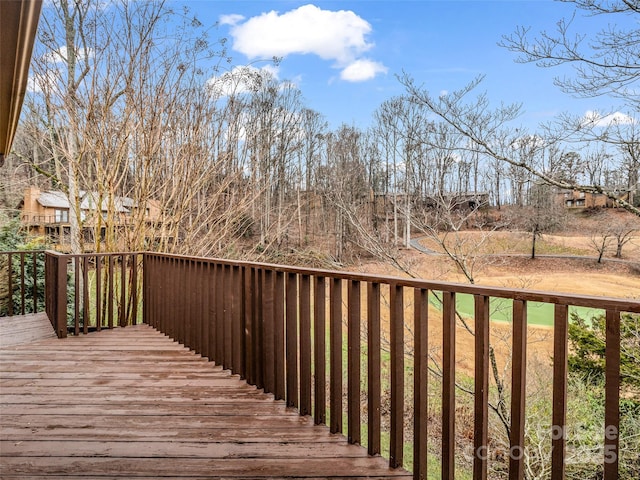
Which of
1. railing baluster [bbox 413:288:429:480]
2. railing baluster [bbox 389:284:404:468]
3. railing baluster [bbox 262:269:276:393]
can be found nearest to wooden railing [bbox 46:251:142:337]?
railing baluster [bbox 262:269:276:393]

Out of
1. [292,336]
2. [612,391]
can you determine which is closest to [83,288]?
[292,336]

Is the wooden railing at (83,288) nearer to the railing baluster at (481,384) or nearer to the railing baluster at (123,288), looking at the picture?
the railing baluster at (123,288)

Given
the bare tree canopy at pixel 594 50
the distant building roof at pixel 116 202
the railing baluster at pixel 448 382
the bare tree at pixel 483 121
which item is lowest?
the railing baluster at pixel 448 382

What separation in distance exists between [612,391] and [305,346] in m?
1.59

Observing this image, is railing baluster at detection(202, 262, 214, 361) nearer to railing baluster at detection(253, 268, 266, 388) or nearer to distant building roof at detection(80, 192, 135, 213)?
railing baluster at detection(253, 268, 266, 388)

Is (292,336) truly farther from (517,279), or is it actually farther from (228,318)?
(517,279)

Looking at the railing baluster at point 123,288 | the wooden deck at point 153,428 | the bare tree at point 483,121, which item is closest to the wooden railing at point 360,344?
the wooden deck at point 153,428

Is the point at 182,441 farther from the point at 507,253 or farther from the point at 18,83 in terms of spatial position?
the point at 507,253

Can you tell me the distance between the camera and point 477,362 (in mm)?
1544

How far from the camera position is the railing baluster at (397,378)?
187cm

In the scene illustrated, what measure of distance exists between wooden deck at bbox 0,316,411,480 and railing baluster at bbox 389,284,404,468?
8cm

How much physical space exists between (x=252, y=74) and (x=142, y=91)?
2.01 meters

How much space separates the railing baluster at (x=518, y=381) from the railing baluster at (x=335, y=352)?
911 millimetres

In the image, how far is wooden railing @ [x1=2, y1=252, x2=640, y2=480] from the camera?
1.31 metres
